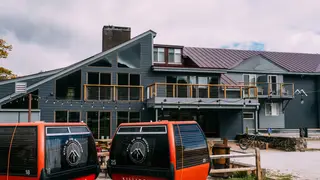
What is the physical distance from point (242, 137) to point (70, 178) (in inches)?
827

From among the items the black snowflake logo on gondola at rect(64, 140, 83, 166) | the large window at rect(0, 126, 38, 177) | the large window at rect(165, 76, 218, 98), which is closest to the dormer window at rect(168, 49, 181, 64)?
the large window at rect(165, 76, 218, 98)

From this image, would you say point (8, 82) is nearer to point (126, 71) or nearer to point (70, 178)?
point (126, 71)

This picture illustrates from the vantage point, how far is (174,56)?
26531 millimetres

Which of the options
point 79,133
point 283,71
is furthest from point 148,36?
point 79,133

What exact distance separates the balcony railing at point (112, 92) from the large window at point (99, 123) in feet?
3.56

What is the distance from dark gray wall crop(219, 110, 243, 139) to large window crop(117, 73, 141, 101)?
23.3 ft

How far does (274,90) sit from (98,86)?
16220 mm

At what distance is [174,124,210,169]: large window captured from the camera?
6631 millimetres

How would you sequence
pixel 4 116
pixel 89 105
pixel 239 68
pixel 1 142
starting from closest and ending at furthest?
pixel 1 142 < pixel 4 116 < pixel 89 105 < pixel 239 68

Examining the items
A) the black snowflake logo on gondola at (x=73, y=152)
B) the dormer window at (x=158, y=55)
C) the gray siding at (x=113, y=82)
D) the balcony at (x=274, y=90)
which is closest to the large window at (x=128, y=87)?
the gray siding at (x=113, y=82)

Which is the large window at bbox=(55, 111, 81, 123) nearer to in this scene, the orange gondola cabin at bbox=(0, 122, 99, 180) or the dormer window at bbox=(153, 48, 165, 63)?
the dormer window at bbox=(153, 48, 165, 63)

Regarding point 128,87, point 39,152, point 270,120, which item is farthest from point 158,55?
point 39,152

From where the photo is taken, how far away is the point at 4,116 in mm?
21328

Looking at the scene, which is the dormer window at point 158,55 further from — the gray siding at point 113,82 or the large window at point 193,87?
the large window at point 193,87
